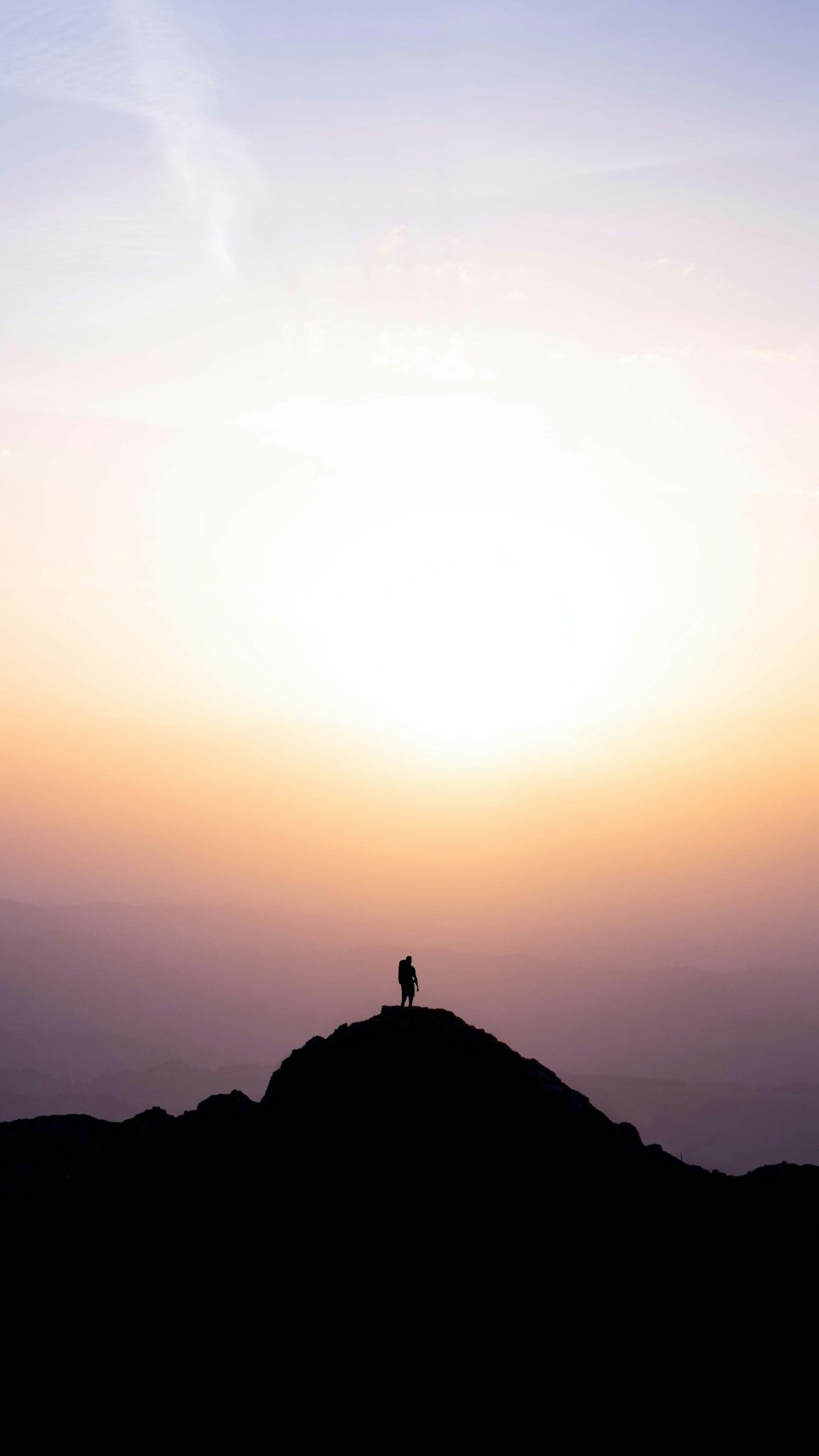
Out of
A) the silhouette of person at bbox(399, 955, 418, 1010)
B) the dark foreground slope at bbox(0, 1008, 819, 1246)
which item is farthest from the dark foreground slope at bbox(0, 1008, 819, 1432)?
the silhouette of person at bbox(399, 955, 418, 1010)

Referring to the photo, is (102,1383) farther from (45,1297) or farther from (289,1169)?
(289,1169)

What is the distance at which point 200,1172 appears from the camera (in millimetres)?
36188

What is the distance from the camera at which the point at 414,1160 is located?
32688 mm

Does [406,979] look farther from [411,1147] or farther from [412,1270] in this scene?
[412,1270]

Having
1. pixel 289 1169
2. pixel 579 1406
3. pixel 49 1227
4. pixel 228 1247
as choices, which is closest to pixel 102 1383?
pixel 228 1247

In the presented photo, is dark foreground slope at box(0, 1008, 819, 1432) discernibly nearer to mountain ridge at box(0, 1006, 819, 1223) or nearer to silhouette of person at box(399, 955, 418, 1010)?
mountain ridge at box(0, 1006, 819, 1223)

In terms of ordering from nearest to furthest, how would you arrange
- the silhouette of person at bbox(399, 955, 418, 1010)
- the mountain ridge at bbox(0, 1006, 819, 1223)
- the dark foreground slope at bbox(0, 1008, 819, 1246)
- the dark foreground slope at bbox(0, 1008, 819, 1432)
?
the dark foreground slope at bbox(0, 1008, 819, 1432) → the dark foreground slope at bbox(0, 1008, 819, 1246) → the mountain ridge at bbox(0, 1006, 819, 1223) → the silhouette of person at bbox(399, 955, 418, 1010)

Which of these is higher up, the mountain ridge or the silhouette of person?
the silhouette of person

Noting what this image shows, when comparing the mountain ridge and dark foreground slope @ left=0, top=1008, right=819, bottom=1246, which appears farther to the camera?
the mountain ridge

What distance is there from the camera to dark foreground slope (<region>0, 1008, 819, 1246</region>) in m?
32.0

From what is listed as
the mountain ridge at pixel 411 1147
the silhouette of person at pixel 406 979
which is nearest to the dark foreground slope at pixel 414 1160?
the mountain ridge at pixel 411 1147

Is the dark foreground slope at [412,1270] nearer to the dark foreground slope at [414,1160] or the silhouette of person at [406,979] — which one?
the dark foreground slope at [414,1160]

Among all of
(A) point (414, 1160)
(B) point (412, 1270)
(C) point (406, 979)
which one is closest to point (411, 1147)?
(A) point (414, 1160)

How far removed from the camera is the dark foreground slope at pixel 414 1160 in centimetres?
3197
